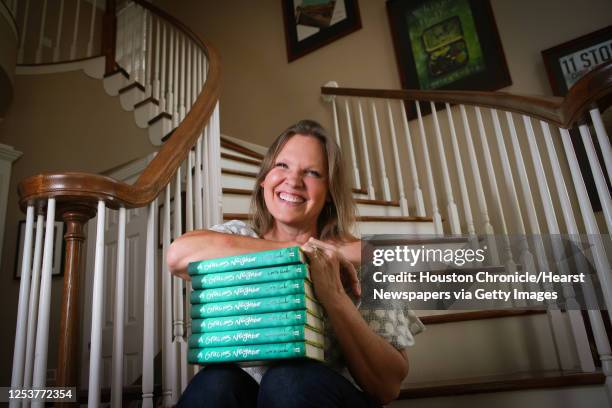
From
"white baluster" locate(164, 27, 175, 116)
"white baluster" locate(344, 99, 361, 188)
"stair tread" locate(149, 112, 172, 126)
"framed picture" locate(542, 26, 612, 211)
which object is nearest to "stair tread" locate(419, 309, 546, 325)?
"framed picture" locate(542, 26, 612, 211)

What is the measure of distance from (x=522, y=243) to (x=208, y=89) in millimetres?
1225

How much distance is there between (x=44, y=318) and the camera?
35.4 inches

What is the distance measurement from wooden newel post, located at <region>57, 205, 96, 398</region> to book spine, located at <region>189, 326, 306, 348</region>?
0.31 m

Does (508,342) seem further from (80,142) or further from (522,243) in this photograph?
(80,142)

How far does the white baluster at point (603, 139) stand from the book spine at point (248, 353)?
0.83m

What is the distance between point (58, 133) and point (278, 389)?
11.3 feet

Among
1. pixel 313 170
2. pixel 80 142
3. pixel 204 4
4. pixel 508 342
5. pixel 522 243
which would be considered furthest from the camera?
pixel 204 4

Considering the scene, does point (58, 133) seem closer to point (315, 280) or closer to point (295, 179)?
point (295, 179)

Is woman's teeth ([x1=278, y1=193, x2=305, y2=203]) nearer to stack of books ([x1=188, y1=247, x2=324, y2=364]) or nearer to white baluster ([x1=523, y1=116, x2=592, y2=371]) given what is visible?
stack of books ([x1=188, y1=247, x2=324, y2=364])

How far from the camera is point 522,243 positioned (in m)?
1.43

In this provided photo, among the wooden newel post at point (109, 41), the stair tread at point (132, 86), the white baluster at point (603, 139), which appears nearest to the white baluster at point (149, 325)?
the white baluster at point (603, 139)

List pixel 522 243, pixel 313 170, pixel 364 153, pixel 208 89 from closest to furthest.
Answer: pixel 313 170 → pixel 522 243 → pixel 208 89 → pixel 364 153

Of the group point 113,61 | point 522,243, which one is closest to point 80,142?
point 113,61

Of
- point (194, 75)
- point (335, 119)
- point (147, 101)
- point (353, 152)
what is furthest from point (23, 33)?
point (353, 152)
